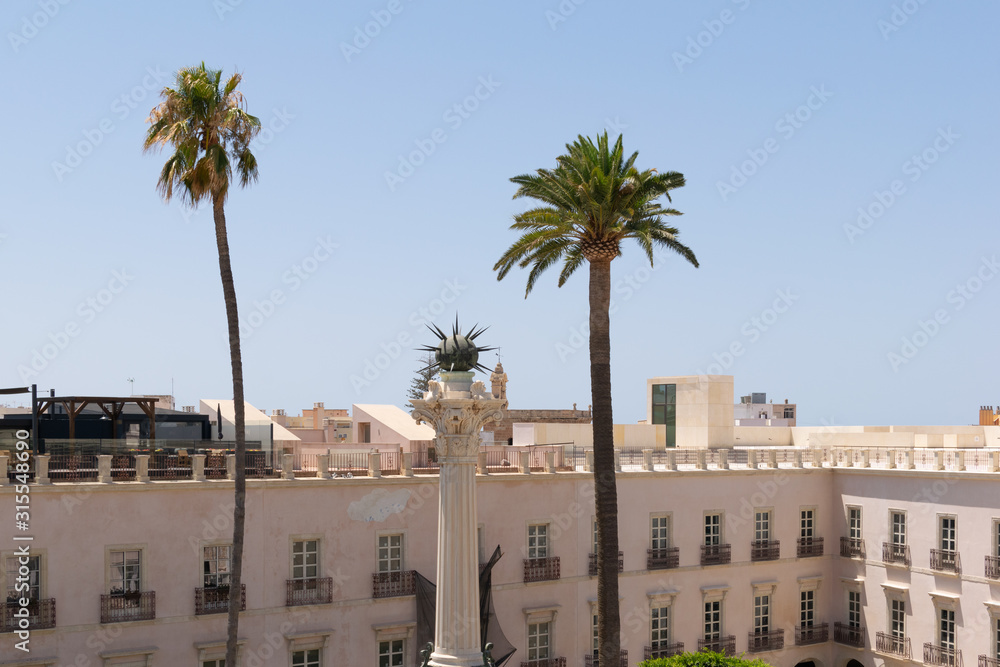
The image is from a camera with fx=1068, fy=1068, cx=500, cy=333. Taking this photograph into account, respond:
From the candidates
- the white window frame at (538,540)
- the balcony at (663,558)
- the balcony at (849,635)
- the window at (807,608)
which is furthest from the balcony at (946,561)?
the white window frame at (538,540)

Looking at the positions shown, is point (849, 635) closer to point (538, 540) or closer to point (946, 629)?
point (946, 629)

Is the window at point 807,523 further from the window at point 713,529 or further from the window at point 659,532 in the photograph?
the window at point 659,532

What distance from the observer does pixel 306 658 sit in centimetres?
2862

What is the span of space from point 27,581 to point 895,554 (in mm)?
26520

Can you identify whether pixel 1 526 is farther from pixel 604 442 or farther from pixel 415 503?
pixel 604 442

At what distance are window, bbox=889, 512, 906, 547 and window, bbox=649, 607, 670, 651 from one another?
8066 millimetres

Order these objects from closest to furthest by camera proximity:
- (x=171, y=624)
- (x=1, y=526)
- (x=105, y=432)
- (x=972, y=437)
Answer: (x=1, y=526) < (x=171, y=624) < (x=105, y=432) < (x=972, y=437)

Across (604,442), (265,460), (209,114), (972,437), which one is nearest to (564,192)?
(604,442)

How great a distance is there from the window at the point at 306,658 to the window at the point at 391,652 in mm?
1815

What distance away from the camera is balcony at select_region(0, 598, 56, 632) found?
24438 millimetres

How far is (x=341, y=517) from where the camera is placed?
29.3 m

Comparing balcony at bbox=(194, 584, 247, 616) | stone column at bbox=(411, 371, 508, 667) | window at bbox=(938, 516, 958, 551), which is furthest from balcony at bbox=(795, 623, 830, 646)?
balcony at bbox=(194, 584, 247, 616)

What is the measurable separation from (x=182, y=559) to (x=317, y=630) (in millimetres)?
4197

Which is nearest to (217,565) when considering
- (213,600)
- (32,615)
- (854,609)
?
(213,600)
